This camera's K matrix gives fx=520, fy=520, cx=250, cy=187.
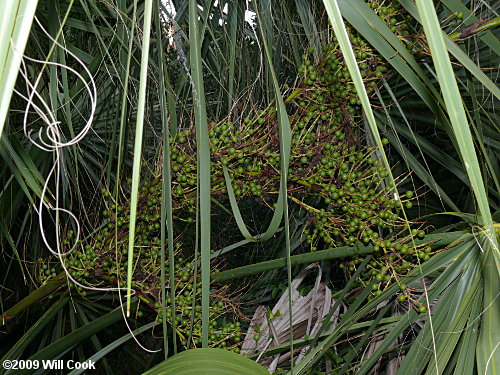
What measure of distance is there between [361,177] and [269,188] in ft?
0.44

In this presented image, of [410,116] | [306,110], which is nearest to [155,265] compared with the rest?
[306,110]

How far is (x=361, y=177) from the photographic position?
697mm

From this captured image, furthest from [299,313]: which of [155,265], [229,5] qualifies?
[229,5]

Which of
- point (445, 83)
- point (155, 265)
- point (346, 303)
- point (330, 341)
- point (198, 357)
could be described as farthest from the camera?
point (346, 303)

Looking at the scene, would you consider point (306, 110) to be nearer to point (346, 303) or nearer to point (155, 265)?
point (155, 265)

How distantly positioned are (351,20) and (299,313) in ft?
2.17

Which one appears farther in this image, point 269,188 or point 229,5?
point 229,5

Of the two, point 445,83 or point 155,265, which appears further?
point 155,265

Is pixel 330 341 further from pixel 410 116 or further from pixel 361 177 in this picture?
pixel 410 116

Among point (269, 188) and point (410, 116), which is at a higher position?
point (410, 116)

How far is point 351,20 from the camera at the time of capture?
449mm

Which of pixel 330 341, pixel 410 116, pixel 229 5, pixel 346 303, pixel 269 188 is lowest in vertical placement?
pixel 346 303

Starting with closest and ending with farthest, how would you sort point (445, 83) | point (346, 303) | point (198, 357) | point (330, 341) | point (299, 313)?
point (445, 83) < point (198, 357) < point (330, 341) < point (299, 313) < point (346, 303)

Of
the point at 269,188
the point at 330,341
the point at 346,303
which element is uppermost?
the point at 269,188
